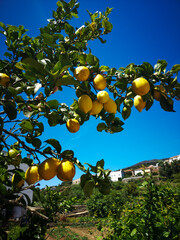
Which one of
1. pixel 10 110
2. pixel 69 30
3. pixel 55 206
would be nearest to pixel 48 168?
pixel 10 110

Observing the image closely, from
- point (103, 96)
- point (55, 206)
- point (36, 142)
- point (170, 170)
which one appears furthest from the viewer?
point (170, 170)

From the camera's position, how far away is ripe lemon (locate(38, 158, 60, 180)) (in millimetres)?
973

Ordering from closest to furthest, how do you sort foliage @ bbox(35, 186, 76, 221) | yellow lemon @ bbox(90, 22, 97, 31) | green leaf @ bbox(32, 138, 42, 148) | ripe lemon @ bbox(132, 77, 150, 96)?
ripe lemon @ bbox(132, 77, 150, 96)
green leaf @ bbox(32, 138, 42, 148)
yellow lemon @ bbox(90, 22, 97, 31)
foliage @ bbox(35, 186, 76, 221)

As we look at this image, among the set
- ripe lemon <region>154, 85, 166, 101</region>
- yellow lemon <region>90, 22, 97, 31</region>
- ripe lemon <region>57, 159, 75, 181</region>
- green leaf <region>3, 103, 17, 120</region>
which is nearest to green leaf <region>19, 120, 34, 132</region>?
green leaf <region>3, 103, 17, 120</region>

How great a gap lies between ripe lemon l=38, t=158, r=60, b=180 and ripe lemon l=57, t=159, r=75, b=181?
3 centimetres

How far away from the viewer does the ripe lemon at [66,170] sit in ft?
3.11

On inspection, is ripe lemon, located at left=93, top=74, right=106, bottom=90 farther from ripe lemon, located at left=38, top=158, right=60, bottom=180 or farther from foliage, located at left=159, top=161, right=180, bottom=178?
foliage, located at left=159, top=161, right=180, bottom=178

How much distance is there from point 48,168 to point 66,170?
116 mm

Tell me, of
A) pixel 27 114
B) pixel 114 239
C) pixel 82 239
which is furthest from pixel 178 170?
pixel 27 114

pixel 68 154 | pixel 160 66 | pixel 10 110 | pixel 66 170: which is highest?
pixel 160 66

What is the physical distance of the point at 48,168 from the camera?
0.97 meters

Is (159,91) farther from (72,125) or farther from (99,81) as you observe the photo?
(72,125)

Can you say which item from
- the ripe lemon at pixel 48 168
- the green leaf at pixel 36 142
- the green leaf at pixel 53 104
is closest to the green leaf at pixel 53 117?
the green leaf at pixel 53 104

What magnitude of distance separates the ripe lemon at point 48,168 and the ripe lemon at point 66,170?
0.03 meters
